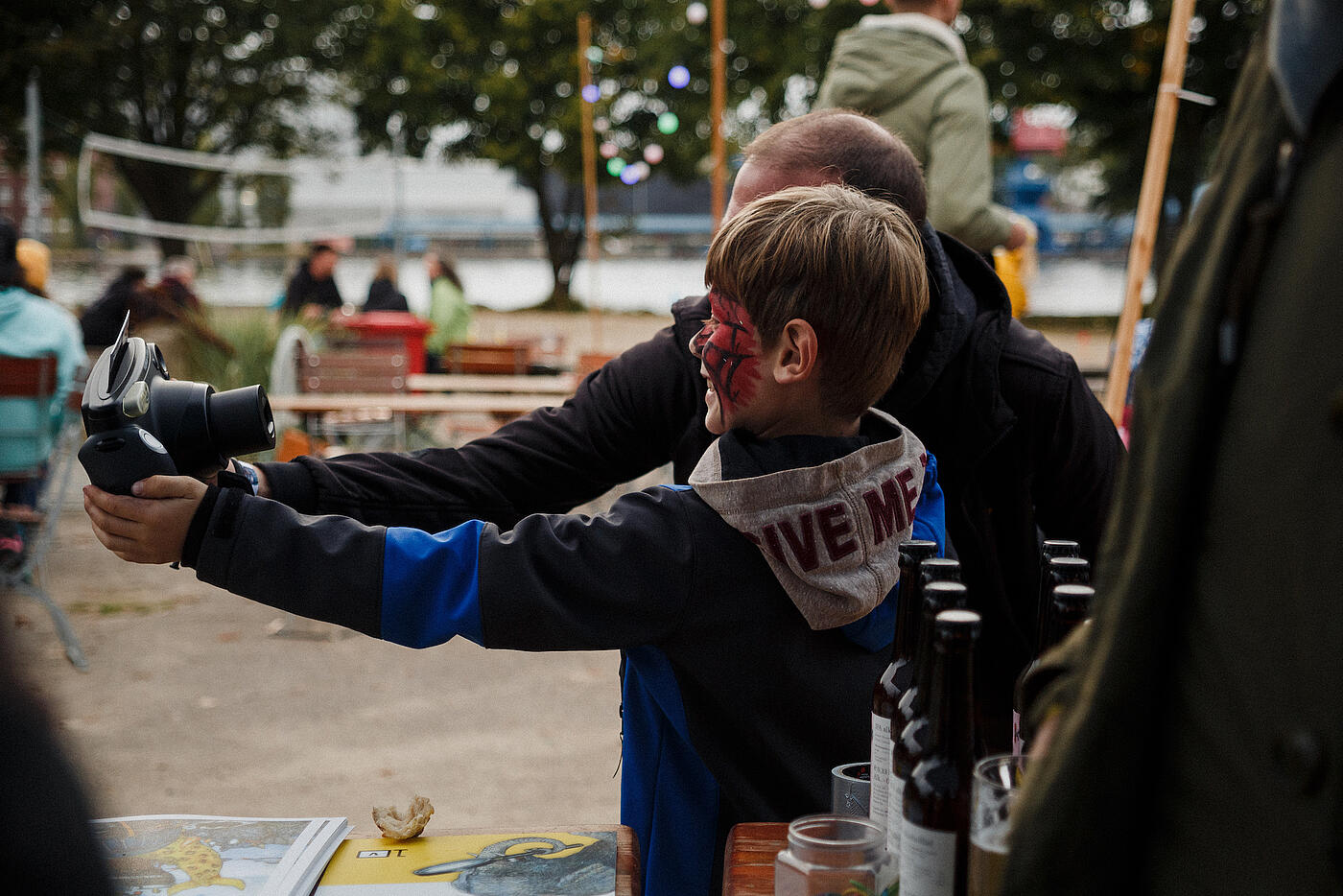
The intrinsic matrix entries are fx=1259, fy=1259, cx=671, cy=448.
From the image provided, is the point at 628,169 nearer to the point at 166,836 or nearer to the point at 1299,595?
the point at 166,836

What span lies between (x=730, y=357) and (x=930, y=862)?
32.9 inches

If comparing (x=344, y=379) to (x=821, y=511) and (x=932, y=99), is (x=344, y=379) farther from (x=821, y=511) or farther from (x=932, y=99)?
(x=821, y=511)

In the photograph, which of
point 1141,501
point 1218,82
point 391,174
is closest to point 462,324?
point 391,174

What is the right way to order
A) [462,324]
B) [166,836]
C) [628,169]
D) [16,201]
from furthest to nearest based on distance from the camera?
[16,201], [462,324], [628,169], [166,836]

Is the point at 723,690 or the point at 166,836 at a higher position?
the point at 723,690

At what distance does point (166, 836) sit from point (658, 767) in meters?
0.65

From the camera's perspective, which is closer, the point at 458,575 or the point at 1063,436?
the point at 458,575

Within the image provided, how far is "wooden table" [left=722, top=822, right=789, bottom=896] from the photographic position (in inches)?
54.6

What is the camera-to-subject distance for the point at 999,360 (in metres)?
2.38

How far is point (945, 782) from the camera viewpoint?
3.93 feet

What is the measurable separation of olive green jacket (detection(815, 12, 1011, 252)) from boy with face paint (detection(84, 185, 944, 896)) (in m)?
1.73

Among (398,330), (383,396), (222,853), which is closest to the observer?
(222,853)

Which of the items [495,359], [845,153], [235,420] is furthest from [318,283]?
[235,420]

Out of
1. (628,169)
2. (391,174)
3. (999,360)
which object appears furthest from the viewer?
(391,174)
